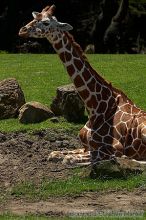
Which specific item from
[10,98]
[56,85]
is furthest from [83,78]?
[56,85]

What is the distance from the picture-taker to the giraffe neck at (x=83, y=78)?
35.1ft

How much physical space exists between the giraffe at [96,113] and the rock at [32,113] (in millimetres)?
3287

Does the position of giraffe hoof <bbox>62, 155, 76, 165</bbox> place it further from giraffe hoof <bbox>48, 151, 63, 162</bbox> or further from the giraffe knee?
the giraffe knee

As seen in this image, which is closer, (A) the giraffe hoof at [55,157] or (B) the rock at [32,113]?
(A) the giraffe hoof at [55,157]

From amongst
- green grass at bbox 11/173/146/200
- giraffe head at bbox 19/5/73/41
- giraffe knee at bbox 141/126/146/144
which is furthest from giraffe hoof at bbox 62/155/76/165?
giraffe head at bbox 19/5/73/41

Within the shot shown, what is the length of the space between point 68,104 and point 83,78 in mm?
3264

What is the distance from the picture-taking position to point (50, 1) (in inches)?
1372

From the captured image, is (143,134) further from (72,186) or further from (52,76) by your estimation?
(52,76)

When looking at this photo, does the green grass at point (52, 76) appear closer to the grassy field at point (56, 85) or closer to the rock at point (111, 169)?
the grassy field at point (56, 85)

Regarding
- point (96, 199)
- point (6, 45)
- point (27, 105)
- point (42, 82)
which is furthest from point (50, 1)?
point (96, 199)

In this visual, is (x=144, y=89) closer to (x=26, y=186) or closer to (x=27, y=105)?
(x=27, y=105)

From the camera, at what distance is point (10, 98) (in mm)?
14742

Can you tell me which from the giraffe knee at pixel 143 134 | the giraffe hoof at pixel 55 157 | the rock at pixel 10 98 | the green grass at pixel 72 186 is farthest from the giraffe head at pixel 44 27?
the rock at pixel 10 98

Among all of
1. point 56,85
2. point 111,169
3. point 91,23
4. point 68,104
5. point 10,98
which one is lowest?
point 91,23
